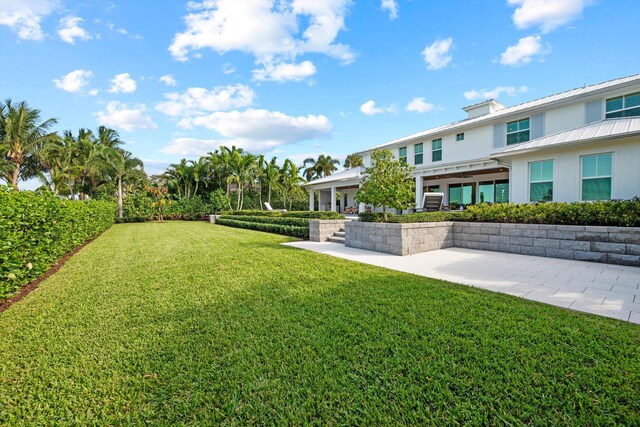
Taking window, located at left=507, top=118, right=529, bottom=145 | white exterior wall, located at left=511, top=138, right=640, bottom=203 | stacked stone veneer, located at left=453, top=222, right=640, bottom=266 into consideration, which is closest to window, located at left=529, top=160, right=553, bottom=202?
white exterior wall, located at left=511, top=138, right=640, bottom=203

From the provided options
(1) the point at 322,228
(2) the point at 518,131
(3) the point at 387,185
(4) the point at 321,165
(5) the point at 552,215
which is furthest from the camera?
(4) the point at 321,165

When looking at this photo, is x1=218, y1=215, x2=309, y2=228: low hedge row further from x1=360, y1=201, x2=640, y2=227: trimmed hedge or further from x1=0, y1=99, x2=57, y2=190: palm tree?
x1=0, y1=99, x2=57, y2=190: palm tree

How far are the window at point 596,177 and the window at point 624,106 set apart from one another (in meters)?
2.69

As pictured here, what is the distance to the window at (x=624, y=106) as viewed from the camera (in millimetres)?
9805

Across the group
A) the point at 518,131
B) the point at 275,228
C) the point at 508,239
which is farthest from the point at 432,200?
the point at 275,228

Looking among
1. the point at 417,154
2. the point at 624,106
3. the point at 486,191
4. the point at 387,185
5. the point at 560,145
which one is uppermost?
the point at 624,106

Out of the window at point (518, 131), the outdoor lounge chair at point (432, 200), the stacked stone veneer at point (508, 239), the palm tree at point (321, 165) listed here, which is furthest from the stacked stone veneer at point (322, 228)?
the palm tree at point (321, 165)

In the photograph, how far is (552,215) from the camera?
23.1 ft

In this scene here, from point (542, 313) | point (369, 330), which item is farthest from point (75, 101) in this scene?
point (542, 313)

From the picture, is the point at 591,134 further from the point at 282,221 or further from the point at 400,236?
the point at 282,221

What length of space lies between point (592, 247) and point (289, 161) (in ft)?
69.3

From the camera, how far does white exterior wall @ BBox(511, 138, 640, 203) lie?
8539 mm

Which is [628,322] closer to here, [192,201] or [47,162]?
[192,201]

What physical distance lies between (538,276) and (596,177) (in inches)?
280
